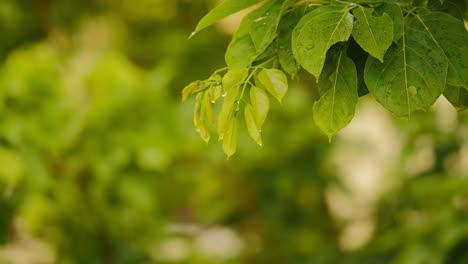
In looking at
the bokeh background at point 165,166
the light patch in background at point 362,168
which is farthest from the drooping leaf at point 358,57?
the light patch in background at point 362,168

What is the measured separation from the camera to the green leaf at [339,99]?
738 mm

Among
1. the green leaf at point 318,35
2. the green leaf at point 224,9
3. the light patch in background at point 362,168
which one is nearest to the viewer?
the green leaf at point 318,35

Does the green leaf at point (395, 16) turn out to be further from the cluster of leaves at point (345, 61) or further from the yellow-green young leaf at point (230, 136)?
the yellow-green young leaf at point (230, 136)

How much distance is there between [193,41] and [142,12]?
1.32 ft

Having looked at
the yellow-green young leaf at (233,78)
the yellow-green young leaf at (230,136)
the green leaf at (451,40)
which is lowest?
the green leaf at (451,40)

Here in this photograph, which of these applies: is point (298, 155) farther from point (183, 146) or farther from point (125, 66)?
point (125, 66)

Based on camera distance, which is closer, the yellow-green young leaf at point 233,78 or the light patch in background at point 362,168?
the yellow-green young leaf at point 233,78

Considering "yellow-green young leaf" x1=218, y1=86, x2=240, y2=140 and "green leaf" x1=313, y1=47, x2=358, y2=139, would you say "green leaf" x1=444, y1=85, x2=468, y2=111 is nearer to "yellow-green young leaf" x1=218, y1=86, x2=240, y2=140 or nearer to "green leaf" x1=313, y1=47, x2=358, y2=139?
"green leaf" x1=313, y1=47, x2=358, y2=139

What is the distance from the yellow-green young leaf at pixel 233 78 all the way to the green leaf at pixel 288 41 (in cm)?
6

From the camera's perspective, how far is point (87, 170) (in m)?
2.31

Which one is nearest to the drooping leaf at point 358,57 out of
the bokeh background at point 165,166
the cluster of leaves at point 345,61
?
the cluster of leaves at point 345,61

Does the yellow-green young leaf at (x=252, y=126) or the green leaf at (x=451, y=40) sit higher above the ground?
the yellow-green young leaf at (x=252, y=126)

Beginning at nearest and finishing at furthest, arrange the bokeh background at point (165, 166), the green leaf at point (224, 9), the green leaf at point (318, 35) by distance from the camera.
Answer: the green leaf at point (318, 35) < the green leaf at point (224, 9) < the bokeh background at point (165, 166)

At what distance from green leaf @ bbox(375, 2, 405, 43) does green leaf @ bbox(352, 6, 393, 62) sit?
0.02 meters
